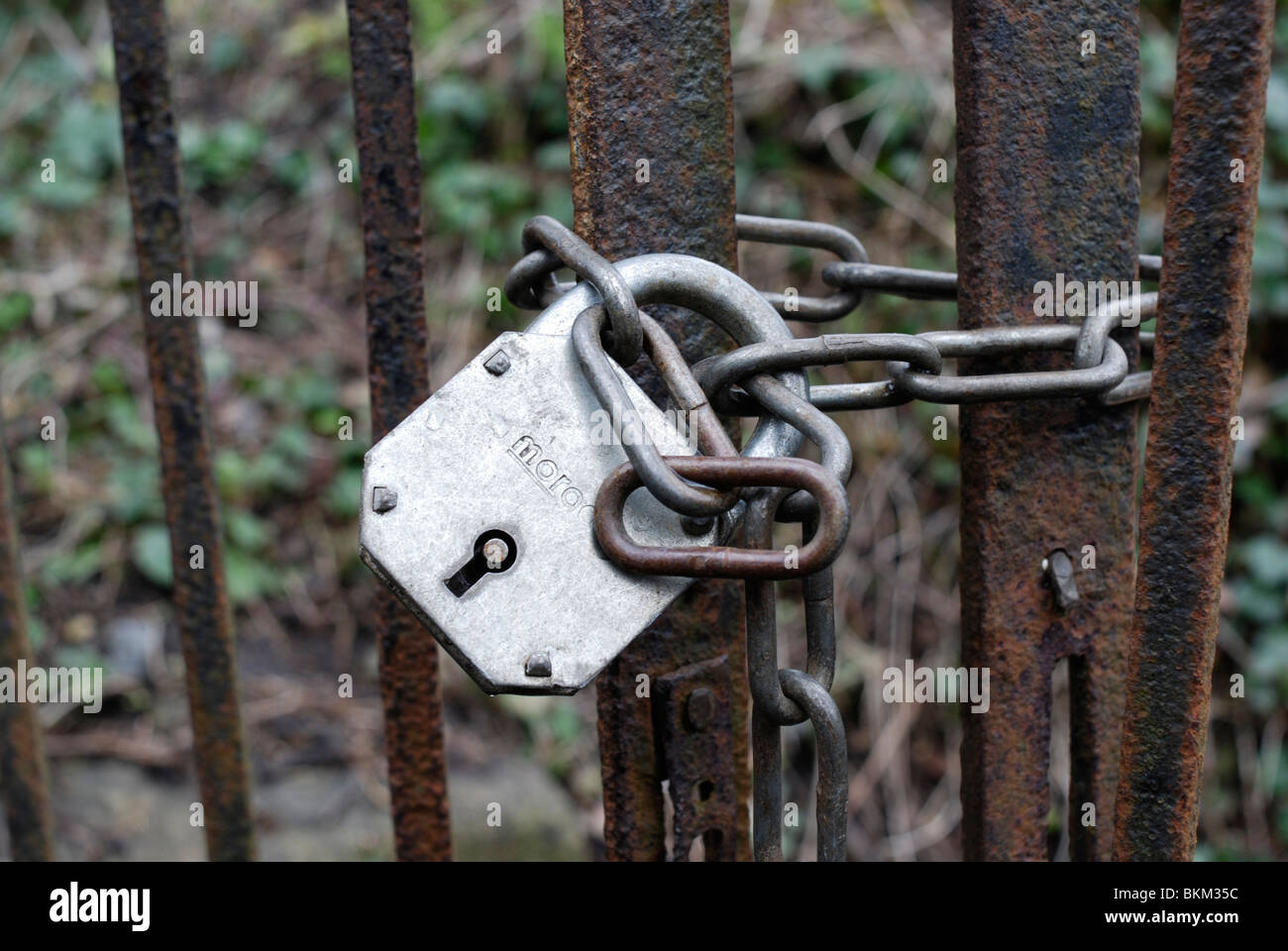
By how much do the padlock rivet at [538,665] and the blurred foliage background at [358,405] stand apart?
4.54ft

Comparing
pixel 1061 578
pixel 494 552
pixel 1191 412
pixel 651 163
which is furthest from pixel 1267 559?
pixel 494 552

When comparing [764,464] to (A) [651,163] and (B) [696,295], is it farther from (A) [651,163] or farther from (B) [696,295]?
(A) [651,163]

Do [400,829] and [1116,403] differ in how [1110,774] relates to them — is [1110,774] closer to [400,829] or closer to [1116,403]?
[1116,403]

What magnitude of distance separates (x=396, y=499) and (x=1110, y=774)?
50 cm

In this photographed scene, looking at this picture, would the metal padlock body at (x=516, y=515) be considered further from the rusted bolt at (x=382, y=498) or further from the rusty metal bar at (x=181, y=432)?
the rusty metal bar at (x=181, y=432)

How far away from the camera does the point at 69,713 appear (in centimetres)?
186

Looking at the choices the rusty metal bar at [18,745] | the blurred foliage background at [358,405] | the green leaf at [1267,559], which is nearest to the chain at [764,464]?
the rusty metal bar at [18,745]

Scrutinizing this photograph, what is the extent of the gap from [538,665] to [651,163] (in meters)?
0.30

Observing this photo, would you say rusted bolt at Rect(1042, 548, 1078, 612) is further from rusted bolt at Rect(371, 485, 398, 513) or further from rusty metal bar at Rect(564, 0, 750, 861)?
rusted bolt at Rect(371, 485, 398, 513)

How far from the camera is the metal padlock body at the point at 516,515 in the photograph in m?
0.51

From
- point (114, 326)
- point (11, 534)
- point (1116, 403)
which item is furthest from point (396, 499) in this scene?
point (114, 326)

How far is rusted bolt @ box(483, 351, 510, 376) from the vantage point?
0.52 meters
